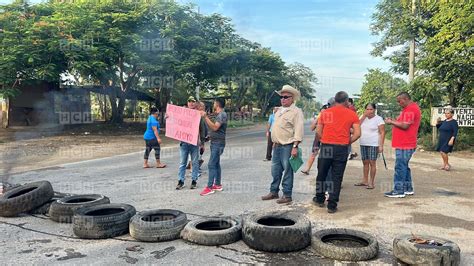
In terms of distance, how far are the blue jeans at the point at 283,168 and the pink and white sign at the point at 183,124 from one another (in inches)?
66.8

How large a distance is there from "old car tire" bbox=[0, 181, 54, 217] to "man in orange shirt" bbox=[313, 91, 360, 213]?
4230 mm

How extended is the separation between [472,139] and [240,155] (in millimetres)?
9659

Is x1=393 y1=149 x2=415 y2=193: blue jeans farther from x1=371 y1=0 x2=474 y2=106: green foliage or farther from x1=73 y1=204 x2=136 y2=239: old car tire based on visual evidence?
x1=371 y1=0 x2=474 y2=106: green foliage

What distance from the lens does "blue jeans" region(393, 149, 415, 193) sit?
5.96m

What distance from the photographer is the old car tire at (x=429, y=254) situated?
331 cm

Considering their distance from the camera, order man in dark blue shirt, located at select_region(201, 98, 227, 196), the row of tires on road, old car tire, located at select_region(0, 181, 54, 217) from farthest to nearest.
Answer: man in dark blue shirt, located at select_region(201, 98, 227, 196) < old car tire, located at select_region(0, 181, 54, 217) < the row of tires on road

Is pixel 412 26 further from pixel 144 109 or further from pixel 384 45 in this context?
pixel 144 109

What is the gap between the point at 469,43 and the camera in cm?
1176

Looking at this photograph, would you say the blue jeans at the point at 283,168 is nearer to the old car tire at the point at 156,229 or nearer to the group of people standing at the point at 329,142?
the group of people standing at the point at 329,142

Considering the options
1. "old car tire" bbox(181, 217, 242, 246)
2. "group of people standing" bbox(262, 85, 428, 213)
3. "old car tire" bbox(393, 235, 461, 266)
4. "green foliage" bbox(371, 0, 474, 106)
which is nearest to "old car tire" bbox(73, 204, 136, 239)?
"old car tire" bbox(181, 217, 242, 246)

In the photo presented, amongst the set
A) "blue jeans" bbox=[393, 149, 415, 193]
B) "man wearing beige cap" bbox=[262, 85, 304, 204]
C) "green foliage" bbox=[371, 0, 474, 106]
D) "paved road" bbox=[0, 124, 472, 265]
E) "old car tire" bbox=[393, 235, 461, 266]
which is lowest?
"paved road" bbox=[0, 124, 472, 265]

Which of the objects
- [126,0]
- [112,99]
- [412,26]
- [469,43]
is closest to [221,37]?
[126,0]

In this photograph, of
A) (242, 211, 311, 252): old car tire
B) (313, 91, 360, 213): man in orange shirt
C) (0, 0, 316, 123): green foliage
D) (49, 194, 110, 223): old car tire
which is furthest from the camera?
(0, 0, 316, 123): green foliage

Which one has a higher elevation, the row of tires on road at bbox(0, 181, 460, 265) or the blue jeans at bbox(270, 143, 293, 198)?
the blue jeans at bbox(270, 143, 293, 198)
